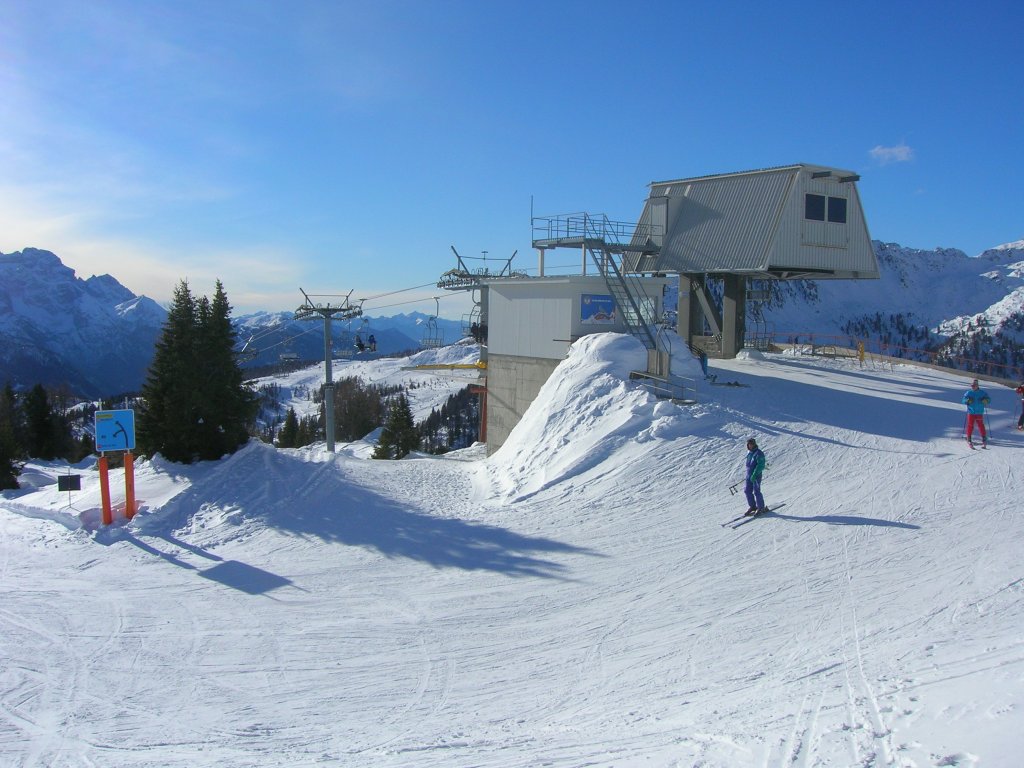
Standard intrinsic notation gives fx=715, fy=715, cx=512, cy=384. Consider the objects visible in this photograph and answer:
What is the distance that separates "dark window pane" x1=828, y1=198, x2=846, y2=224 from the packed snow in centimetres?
813

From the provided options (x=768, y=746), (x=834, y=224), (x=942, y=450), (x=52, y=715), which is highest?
(x=834, y=224)

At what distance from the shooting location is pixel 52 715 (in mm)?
8234

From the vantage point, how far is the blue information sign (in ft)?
55.8

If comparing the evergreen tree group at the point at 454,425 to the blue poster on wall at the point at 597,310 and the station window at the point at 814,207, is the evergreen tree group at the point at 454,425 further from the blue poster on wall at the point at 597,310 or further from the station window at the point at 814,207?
the station window at the point at 814,207

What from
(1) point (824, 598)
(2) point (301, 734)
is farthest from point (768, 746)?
(2) point (301, 734)

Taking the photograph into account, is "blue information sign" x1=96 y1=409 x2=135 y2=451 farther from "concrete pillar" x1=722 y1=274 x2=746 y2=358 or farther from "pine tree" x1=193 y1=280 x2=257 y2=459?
"concrete pillar" x1=722 y1=274 x2=746 y2=358

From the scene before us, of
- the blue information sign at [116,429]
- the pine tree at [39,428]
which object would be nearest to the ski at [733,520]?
the blue information sign at [116,429]

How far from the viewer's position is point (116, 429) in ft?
56.1

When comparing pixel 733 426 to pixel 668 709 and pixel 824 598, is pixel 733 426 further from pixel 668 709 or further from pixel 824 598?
pixel 668 709

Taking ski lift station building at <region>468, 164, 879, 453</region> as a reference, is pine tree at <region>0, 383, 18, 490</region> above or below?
below

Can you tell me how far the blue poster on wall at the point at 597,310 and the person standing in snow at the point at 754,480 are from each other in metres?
11.0

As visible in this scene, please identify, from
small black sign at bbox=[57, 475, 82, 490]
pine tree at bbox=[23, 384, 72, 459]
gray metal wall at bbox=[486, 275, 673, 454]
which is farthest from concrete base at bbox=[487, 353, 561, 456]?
pine tree at bbox=[23, 384, 72, 459]

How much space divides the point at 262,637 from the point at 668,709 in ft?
19.6

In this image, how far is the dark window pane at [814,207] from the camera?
24219mm
